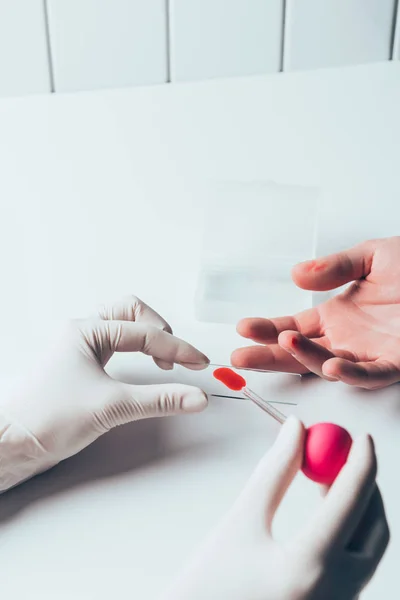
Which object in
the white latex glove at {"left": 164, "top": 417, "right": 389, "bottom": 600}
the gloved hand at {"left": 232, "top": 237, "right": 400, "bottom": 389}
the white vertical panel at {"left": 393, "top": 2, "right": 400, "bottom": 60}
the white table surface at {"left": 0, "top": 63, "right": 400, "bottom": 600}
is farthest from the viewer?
the white vertical panel at {"left": 393, "top": 2, "right": 400, "bottom": 60}

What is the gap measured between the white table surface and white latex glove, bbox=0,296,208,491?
0.14 feet

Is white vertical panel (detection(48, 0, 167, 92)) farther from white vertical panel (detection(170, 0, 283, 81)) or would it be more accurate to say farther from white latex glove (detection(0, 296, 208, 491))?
white latex glove (detection(0, 296, 208, 491))

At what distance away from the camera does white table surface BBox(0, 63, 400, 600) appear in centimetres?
66

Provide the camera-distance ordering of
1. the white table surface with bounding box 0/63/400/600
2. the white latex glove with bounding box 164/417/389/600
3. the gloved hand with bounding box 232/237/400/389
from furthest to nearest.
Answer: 1. the gloved hand with bounding box 232/237/400/389
2. the white table surface with bounding box 0/63/400/600
3. the white latex glove with bounding box 164/417/389/600

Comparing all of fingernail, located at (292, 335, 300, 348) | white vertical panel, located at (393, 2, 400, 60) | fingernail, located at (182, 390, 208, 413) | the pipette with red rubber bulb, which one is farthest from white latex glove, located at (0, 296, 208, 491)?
white vertical panel, located at (393, 2, 400, 60)

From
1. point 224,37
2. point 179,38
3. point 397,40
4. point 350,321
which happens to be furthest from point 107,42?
point 350,321

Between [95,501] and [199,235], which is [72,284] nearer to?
[199,235]

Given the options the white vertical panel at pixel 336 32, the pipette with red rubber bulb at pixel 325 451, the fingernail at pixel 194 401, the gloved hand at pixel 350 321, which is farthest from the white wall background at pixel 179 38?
the pipette with red rubber bulb at pixel 325 451

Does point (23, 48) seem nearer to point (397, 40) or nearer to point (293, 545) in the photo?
point (397, 40)

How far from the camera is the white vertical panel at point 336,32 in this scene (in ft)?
4.53

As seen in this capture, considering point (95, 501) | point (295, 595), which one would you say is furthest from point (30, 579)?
point (295, 595)

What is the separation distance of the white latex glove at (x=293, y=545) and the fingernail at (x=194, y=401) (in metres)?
0.22

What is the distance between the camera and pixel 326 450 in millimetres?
528

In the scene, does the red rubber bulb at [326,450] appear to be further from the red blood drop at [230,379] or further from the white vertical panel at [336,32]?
the white vertical panel at [336,32]
